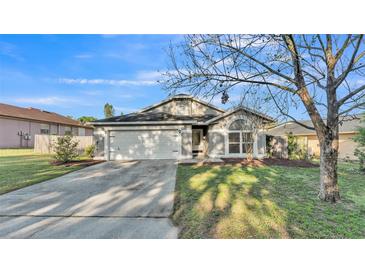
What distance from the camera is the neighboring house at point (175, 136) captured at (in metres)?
10.4

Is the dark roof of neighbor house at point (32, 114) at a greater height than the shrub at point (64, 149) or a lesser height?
greater

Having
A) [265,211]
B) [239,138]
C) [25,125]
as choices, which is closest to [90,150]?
[25,125]

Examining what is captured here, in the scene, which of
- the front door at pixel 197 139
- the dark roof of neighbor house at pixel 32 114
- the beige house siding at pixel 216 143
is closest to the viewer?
the dark roof of neighbor house at pixel 32 114

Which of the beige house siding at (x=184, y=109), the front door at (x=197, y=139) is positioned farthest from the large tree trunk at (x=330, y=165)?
the beige house siding at (x=184, y=109)

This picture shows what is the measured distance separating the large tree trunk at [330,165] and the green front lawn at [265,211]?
203 millimetres

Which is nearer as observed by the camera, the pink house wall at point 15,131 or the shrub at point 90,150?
the pink house wall at point 15,131

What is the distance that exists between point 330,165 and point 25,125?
31.3 feet

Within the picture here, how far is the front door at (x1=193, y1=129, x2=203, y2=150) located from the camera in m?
12.2

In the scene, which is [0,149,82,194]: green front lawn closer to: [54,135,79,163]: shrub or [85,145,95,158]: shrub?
[54,135,79,163]: shrub

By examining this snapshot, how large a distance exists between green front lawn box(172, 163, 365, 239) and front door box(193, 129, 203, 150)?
7.08 metres

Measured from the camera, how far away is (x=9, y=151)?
6066mm

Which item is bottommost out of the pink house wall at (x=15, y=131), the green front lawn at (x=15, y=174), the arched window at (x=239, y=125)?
the green front lawn at (x=15, y=174)

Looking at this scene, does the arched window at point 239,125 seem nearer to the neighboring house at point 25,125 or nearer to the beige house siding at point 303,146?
the beige house siding at point 303,146
